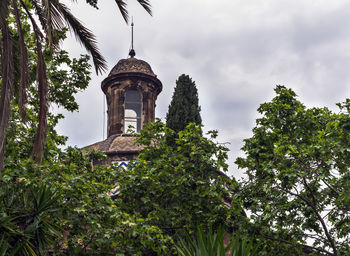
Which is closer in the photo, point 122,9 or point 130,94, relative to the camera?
point 122,9

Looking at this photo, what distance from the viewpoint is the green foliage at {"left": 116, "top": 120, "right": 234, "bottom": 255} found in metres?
15.7

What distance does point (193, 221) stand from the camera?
51.4ft

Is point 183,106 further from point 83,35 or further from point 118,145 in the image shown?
point 83,35

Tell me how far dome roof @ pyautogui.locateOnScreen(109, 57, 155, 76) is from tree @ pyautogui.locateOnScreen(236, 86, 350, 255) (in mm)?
22608

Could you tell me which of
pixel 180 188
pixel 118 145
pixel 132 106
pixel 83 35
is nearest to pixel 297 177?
Answer: pixel 180 188

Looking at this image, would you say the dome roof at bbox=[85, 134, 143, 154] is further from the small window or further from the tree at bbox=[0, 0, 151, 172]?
the tree at bbox=[0, 0, 151, 172]

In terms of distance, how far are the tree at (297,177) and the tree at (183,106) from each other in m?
6.68

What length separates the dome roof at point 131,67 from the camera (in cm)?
3806

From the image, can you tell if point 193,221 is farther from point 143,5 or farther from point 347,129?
point 143,5

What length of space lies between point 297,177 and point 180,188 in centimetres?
352

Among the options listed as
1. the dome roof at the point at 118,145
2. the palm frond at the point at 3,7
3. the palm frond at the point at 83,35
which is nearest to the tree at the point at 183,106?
the dome roof at the point at 118,145

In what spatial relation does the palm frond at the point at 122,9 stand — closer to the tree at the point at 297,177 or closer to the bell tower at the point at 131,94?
the tree at the point at 297,177

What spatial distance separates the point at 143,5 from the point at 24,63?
263cm

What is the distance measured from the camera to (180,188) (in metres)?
16.1
